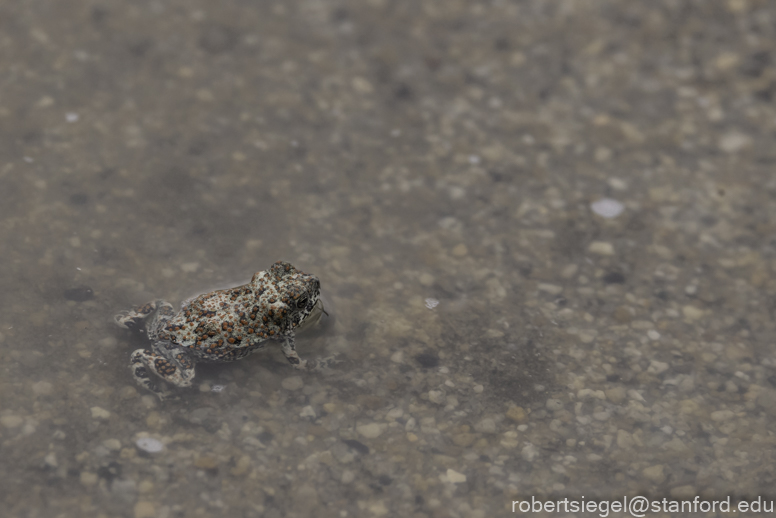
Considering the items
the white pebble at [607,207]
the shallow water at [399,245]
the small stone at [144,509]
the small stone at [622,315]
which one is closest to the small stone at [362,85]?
the shallow water at [399,245]

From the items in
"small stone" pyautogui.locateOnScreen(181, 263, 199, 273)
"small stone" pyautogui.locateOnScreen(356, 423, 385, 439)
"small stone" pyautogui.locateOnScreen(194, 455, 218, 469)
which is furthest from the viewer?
"small stone" pyautogui.locateOnScreen(181, 263, 199, 273)

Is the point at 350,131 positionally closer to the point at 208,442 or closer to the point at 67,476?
the point at 208,442

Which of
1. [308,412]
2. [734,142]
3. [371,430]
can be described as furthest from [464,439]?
[734,142]

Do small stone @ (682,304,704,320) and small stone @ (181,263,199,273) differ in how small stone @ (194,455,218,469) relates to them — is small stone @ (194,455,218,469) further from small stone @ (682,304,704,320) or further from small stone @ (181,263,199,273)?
small stone @ (682,304,704,320)

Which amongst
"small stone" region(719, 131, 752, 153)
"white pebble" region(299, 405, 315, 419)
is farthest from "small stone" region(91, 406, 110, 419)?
"small stone" region(719, 131, 752, 153)

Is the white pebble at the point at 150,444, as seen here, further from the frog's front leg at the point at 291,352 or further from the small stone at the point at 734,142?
the small stone at the point at 734,142

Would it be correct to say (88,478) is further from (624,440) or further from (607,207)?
(607,207)

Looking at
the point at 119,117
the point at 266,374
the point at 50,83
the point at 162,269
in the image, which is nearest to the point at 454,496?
the point at 266,374
